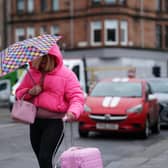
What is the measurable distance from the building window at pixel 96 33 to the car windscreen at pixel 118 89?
95.2 ft

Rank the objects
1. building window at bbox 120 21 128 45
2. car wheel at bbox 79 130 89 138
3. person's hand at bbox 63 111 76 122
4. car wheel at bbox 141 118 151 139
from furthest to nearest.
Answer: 1. building window at bbox 120 21 128 45
2. car wheel at bbox 79 130 89 138
3. car wheel at bbox 141 118 151 139
4. person's hand at bbox 63 111 76 122

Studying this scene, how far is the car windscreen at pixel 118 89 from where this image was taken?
14.2 m

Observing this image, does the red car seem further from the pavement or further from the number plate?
the pavement

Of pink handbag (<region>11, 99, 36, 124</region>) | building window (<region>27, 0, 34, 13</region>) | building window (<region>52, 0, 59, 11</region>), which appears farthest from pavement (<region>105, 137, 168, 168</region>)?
building window (<region>27, 0, 34, 13</region>)

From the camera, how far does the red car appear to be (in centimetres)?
1323

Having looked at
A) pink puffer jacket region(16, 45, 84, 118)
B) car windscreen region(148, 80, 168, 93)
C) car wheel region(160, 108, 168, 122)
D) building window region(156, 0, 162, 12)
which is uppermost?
building window region(156, 0, 162, 12)

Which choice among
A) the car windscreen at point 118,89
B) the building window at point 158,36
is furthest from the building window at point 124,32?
the car windscreen at point 118,89

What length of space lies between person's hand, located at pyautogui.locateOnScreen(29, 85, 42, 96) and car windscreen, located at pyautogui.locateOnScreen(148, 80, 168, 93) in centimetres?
1220

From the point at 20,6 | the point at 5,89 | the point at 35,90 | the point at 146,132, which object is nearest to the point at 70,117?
the point at 35,90

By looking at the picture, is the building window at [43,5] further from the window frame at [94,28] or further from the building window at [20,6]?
the window frame at [94,28]

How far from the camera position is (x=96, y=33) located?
43938 mm

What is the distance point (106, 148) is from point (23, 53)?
626 cm

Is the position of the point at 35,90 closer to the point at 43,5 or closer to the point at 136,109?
the point at 136,109

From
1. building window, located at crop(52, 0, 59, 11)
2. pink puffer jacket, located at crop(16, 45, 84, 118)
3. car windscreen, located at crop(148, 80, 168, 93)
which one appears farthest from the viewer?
building window, located at crop(52, 0, 59, 11)
